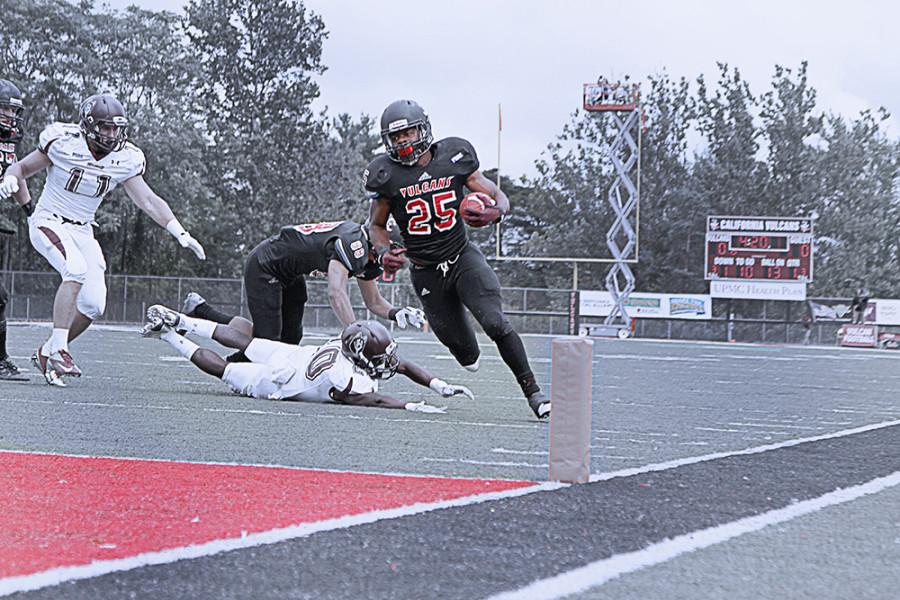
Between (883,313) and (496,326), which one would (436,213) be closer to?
(496,326)

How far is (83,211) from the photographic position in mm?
8586

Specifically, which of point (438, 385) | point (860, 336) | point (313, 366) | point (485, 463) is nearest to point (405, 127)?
point (313, 366)

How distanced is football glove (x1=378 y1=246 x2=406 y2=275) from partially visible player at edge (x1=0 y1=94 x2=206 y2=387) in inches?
66.3

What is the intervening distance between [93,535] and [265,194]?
41936mm

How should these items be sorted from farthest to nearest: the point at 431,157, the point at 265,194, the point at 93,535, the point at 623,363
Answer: the point at 265,194
the point at 623,363
the point at 431,157
the point at 93,535

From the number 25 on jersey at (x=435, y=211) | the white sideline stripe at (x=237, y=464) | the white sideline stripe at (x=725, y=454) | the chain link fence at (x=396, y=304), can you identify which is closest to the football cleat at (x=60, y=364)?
the number 25 on jersey at (x=435, y=211)

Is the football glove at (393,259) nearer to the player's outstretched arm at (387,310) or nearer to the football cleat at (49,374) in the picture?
the player's outstretched arm at (387,310)

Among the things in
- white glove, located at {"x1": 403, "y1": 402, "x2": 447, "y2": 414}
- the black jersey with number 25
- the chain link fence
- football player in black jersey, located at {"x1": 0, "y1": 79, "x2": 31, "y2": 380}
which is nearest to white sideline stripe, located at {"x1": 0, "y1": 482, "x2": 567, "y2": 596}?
white glove, located at {"x1": 403, "y1": 402, "x2": 447, "y2": 414}

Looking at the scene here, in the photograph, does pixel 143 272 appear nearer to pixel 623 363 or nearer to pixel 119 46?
pixel 119 46

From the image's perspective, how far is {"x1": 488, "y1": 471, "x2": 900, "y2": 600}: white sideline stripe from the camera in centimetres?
249

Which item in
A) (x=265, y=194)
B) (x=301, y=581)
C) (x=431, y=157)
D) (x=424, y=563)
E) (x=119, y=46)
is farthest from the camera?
(x=265, y=194)

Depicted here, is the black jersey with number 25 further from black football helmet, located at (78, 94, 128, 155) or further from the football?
black football helmet, located at (78, 94, 128, 155)

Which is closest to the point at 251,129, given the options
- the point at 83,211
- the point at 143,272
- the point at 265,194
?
the point at 265,194

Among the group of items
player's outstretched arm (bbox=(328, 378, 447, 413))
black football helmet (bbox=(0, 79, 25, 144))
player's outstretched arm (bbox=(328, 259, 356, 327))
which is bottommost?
player's outstretched arm (bbox=(328, 378, 447, 413))
